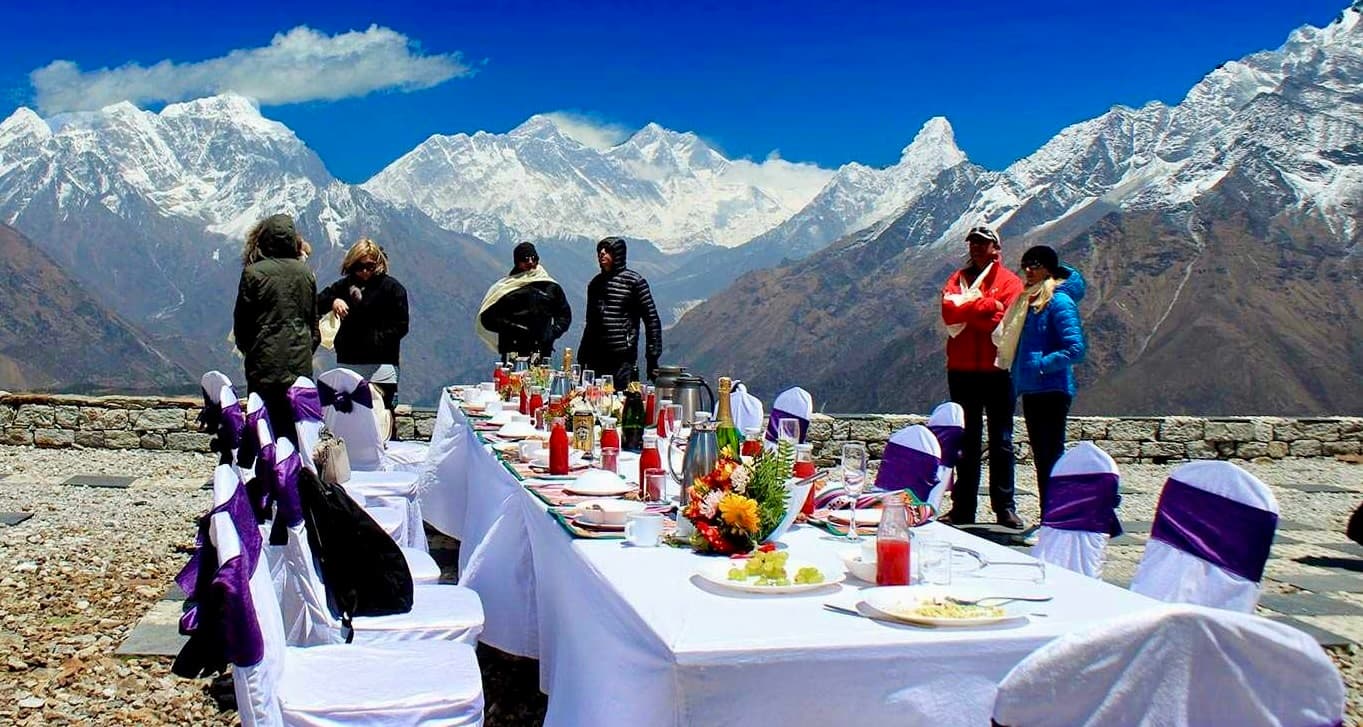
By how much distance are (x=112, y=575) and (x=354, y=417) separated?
4.27ft

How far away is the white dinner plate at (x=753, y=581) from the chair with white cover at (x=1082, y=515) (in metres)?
0.99

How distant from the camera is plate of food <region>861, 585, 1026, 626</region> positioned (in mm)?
2037

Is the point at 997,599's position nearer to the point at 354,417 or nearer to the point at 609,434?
the point at 609,434

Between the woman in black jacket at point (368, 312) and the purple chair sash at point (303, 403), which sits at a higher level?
the woman in black jacket at point (368, 312)

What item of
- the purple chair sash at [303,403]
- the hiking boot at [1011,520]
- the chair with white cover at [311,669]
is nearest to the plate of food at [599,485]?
the chair with white cover at [311,669]

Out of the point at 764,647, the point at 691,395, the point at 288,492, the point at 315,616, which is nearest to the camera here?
the point at 764,647

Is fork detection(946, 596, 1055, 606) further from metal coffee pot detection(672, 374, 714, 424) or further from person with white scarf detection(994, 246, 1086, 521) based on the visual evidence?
person with white scarf detection(994, 246, 1086, 521)

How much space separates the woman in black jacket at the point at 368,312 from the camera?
279 inches

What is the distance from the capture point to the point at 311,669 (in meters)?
2.70

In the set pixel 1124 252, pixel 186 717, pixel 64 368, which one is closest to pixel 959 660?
pixel 186 717

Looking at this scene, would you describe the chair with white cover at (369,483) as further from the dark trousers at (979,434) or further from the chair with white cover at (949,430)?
the dark trousers at (979,434)

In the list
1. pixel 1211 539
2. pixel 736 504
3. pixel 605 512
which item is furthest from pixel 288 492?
pixel 1211 539

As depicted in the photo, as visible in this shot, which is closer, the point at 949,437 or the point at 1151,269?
the point at 949,437

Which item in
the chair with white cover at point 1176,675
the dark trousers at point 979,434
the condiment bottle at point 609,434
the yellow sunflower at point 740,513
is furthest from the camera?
the dark trousers at point 979,434
